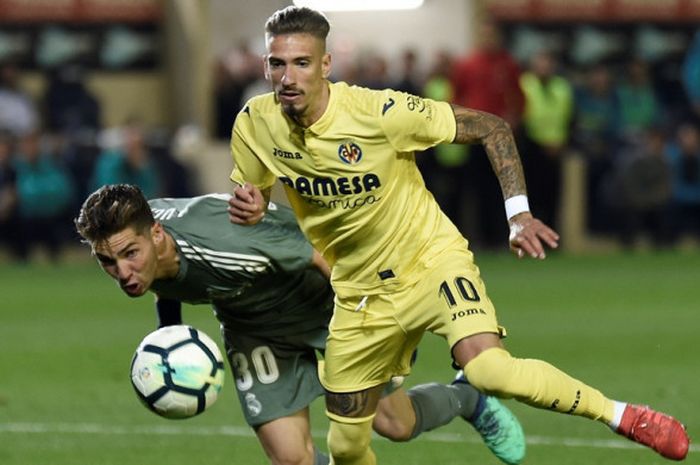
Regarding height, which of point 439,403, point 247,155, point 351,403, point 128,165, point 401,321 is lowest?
point 128,165

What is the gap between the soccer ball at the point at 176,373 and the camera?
274 inches

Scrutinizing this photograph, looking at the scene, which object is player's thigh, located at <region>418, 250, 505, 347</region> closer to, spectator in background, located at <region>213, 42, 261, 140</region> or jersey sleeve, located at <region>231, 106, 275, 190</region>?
jersey sleeve, located at <region>231, 106, 275, 190</region>

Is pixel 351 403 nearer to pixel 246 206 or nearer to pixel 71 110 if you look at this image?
pixel 246 206

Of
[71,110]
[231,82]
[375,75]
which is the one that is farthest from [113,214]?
[71,110]

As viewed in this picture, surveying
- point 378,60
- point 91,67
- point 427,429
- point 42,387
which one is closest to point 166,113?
point 91,67

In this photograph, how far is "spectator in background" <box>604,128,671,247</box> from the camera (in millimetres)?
20578

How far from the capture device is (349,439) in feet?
23.3

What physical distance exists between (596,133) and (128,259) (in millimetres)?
15320

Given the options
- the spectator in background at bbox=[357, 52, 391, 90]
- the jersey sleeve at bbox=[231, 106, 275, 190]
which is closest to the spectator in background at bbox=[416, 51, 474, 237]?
the spectator in background at bbox=[357, 52, 391, 90]

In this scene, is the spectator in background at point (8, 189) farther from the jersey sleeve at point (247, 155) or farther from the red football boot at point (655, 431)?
the red football boot at point (655, 431)

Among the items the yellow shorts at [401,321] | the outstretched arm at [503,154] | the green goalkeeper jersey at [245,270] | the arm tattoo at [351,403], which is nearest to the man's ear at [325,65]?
the outstretched arm at [503,154]

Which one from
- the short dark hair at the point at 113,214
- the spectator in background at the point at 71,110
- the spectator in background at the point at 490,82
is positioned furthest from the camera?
the spectator in background at the point at 71,110

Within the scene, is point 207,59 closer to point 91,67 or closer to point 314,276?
point 91,67

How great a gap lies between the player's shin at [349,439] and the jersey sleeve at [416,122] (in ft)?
3.61
